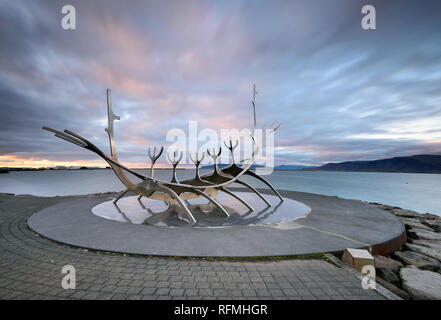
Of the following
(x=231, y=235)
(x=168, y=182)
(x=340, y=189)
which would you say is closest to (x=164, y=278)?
(x=231, y=235)

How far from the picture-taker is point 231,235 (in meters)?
5.39

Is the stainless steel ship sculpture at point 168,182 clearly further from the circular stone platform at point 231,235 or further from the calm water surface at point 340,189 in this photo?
the calm water surface at point 340,189

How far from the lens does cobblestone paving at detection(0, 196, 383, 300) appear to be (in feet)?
9.46

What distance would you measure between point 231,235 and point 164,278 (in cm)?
243

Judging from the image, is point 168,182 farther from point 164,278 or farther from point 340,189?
point 340,189

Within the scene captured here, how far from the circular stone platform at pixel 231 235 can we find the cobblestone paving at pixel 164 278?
1.25 ft

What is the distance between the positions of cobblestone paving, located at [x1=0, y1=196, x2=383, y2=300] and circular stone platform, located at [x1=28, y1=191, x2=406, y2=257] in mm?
381

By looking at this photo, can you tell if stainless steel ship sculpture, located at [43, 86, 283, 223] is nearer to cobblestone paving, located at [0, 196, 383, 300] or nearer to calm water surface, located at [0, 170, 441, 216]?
cobblestone paving, located at [0, 196, 383, 300]

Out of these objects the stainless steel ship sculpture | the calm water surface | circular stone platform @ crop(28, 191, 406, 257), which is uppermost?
the stainless steel ship sculpture

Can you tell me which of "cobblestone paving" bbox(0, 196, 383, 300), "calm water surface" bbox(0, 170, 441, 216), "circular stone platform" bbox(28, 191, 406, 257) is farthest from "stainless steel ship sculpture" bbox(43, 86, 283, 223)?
"calm water surface" bbox(0, 170, 441, 216)

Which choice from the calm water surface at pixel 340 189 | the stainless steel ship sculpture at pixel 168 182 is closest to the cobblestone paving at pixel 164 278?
the stainless steel ship sculpture at pixel 168 182

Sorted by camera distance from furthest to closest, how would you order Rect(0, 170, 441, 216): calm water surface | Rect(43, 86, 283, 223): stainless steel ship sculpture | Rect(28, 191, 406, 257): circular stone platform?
Rect(0, 170, 441, 216): calm water surface < Rect(43, 86, 283, 223): stainless steel ship sculpture < Rect(28, 191, 406, 257): circular stone platform

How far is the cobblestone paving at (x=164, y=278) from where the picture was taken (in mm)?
2885
